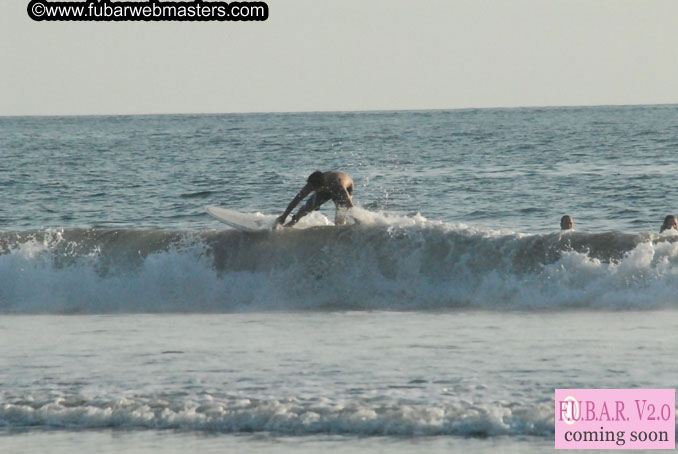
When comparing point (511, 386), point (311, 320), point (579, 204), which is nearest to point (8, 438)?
point (511, 386)

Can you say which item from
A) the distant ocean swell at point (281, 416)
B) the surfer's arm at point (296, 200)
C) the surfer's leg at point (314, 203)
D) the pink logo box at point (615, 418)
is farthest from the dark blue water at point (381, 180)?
the distant ocean swell at point (281, 416)

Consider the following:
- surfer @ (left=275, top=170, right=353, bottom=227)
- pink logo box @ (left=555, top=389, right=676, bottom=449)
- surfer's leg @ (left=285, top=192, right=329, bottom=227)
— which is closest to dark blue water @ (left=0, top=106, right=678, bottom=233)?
surfer @ (left=275, top=170, right=353, bottom=227)

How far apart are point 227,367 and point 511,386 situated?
121 inches

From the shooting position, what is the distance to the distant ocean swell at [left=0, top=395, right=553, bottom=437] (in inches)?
324

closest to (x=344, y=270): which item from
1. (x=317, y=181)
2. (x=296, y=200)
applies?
(x=296, y=200)

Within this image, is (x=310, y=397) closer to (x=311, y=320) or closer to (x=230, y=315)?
(x=311, y=320)

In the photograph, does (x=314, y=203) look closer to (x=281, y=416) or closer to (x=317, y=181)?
(x=317, y=181)

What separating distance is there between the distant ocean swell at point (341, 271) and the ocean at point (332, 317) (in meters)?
0.04

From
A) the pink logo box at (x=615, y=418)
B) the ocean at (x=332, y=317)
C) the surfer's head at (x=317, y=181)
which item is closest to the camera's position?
the pink logo box at (x=615, y=418)

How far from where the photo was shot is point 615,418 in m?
8.52

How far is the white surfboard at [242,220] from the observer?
17438 mm

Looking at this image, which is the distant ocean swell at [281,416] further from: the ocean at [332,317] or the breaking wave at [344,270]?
the breaking wave at [344,270]

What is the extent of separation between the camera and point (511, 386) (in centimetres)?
921

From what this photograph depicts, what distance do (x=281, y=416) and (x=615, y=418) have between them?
2925mm
